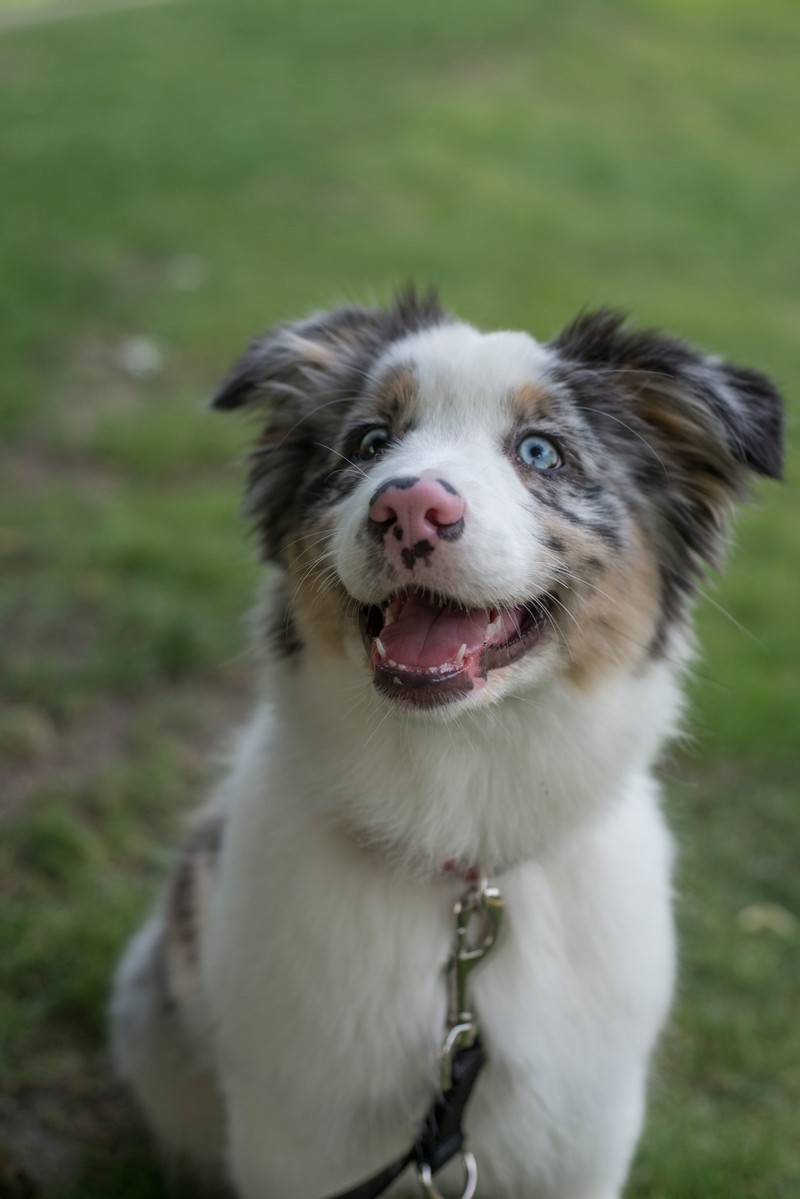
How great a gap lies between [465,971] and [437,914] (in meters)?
0.14

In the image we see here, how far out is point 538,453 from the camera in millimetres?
2291

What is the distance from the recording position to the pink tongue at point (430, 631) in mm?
2104

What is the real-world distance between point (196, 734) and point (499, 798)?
230 cm

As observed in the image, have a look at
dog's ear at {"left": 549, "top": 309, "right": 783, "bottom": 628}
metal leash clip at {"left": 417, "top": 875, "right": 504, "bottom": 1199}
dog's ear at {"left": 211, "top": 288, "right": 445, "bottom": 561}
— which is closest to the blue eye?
dog's ear at {"left": 549, "top": 309, "right": 783, "bottom": 628}

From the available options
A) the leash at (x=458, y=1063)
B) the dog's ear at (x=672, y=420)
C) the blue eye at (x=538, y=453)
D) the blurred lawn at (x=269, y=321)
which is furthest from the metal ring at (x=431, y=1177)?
the blue eye at (x=538, y=453)

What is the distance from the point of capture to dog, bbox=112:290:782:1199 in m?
2.29

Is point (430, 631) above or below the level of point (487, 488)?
below

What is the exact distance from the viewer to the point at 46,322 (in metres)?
7.48

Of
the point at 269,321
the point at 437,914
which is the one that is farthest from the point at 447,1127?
the point at 269,321

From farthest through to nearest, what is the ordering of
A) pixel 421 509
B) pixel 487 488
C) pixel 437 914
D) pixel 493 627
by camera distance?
pixel 437 914 → pixel 493 627 → pixel 487 488 → pixel 421 509

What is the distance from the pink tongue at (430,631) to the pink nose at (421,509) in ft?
0.70

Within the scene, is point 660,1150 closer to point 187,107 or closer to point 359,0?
point 187,107

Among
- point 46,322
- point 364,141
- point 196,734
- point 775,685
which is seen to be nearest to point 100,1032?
point 196,734

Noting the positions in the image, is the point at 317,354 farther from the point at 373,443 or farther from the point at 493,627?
the point at 493,627
